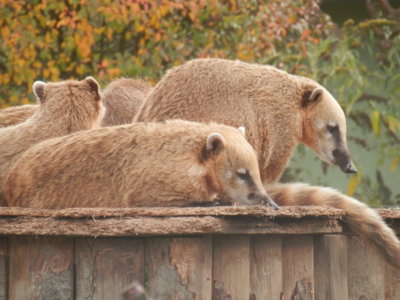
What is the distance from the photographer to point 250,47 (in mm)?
10852

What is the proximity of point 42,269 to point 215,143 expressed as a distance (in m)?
1.17

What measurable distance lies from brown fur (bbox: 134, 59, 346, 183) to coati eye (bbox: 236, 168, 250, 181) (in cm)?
72

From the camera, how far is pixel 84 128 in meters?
5.73

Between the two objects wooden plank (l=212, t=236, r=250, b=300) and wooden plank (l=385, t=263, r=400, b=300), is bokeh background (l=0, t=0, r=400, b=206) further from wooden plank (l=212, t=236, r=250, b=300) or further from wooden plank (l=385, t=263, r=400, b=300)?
wooden plank (l=212, t=236, r=250, b=300)

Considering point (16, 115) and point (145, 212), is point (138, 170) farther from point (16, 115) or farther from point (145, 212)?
point (16, 115)

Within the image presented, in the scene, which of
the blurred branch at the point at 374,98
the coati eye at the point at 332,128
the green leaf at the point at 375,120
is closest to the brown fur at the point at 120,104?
the coati eye at the point at 332,128

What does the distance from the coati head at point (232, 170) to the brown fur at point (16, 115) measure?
165 cm

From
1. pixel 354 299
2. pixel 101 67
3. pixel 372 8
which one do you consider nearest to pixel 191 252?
pixel 354 299

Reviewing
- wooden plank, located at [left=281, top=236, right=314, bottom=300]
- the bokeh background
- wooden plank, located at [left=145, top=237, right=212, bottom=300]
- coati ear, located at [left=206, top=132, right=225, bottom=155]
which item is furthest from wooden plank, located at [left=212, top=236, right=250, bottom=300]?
the bokeh background

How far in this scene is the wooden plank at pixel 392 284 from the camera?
5.14 meters

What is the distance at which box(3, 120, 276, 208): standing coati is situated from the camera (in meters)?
4.82

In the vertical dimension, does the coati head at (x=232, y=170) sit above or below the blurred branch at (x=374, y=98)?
below

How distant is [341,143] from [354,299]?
138cm

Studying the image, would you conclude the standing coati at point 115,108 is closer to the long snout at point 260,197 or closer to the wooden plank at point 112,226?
the long snout at point 260,197
